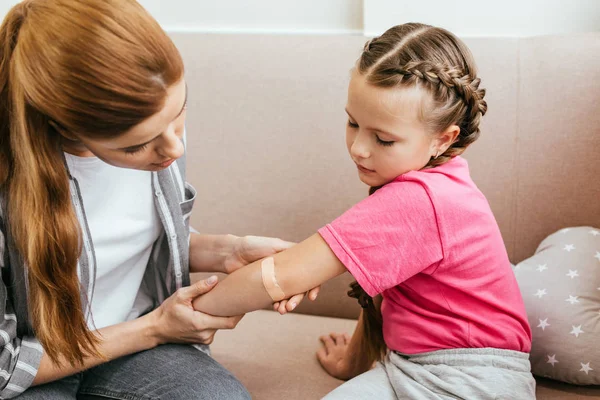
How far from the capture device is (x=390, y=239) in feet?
3.81

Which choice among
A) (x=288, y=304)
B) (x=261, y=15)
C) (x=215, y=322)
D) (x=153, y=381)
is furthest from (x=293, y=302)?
(x=261, y=15)

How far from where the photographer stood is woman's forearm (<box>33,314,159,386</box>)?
123cm

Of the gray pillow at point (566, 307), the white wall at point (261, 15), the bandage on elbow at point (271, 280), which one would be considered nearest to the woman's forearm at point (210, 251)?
the bandage on elbow at point (271, 280)

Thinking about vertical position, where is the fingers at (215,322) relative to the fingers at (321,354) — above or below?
above

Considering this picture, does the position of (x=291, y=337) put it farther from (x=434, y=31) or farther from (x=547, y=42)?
(x=547, y=42)

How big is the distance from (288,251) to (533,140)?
71cm

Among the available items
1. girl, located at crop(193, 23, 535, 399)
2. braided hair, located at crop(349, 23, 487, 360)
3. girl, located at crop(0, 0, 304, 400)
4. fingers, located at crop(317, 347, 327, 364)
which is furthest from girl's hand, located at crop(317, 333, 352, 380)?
braided hair, located at crop(349, 23, 487, 360)

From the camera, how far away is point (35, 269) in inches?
44.8

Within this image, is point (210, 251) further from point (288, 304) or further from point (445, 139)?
point (445, 139)

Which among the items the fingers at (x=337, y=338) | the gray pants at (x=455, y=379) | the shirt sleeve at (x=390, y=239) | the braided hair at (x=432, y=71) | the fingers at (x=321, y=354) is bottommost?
the fingers at (x=321, y=354)

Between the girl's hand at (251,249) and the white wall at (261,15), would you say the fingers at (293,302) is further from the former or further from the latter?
the white wall at (261,15)

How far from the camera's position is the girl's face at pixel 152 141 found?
1059mm

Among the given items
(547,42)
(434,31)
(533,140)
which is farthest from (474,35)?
(434,31)

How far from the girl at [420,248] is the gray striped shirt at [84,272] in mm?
167
